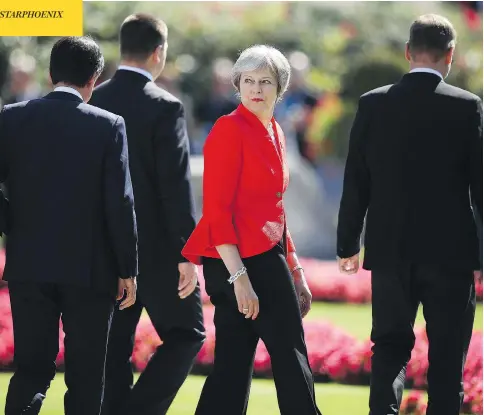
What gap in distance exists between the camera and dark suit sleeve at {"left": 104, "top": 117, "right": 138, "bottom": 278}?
5023 mm

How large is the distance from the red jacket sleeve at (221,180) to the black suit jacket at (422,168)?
0.72 meters

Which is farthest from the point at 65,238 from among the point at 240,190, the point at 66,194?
the point at 240,190

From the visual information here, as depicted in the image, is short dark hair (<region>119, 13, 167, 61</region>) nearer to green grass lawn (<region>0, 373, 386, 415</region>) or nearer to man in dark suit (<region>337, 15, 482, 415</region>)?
man in dark suit (<region>337, 15, 482, 415</region>)

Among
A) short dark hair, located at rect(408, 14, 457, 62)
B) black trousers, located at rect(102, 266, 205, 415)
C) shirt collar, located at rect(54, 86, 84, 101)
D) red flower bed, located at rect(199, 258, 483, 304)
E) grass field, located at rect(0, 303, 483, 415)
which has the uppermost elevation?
short dark hair, located at rect(408, 14, 457, 62)

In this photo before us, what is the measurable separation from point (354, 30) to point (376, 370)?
1245 cm

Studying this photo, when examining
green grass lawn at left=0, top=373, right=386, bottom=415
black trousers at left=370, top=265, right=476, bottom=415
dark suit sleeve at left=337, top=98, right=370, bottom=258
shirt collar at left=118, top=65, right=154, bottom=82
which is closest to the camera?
black trousers at left=370, top=265, right=476, bottom=415

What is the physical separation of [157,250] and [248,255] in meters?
0.96

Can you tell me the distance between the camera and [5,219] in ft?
16.7

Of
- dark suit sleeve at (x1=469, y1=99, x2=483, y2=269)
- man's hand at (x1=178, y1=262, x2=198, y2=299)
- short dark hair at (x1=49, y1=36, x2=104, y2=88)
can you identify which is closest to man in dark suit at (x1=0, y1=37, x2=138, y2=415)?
short dark hair at (x1=49, y1=36, x2=104, y2=88)

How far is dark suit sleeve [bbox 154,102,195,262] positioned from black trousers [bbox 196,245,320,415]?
2.47 ft

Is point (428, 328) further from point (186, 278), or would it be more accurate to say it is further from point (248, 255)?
point (186, 278)

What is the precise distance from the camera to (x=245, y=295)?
4.82 m

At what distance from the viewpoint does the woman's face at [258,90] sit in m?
4.98

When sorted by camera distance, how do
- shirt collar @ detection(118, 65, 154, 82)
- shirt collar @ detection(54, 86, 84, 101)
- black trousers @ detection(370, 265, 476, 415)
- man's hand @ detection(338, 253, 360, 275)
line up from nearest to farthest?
shirt collar @ detection(54, 86, 84, 101), black trousers @ detection(370, 265, 476, 415), man's hand @ detection(338, 253, 360, 275), shirt collar @ detection(118, 65, 154, 82)
